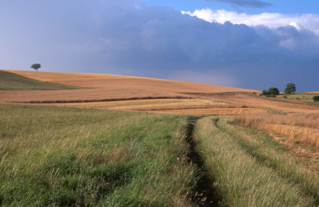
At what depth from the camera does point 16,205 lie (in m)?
3.01

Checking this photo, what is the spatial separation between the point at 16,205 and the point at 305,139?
48.2 ft

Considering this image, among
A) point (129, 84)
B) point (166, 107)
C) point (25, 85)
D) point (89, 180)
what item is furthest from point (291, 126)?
point (25, 85)

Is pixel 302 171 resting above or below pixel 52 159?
below

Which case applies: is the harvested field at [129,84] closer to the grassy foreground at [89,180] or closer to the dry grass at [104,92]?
the dry grass at [104,92]

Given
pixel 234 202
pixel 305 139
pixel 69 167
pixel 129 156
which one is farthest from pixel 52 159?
pixel 305 139

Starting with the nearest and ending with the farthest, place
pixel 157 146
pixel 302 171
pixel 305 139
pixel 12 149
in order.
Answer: pixel 12 149
pixel 302 171
pixel 157 146
pixel 305 139

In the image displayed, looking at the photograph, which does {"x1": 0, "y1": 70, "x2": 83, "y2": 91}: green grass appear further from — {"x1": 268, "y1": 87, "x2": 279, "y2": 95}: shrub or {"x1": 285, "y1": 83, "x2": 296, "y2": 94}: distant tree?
{"x1": 285, "y1": 83, "x2": 296, "y2": 94}: distant tree

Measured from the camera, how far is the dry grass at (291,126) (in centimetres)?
1266

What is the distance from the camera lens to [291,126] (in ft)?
55.9

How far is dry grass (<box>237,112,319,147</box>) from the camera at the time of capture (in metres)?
12.7

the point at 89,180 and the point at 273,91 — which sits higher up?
the point at 273,91

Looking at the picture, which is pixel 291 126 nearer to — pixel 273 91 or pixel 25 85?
pixel 273 91

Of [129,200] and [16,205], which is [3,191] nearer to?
[16,205]

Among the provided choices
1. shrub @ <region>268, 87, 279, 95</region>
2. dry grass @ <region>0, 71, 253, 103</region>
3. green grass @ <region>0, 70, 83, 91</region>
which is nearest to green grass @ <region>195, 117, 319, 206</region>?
dry grass @ <region>0, 71, 253, 103</region>
